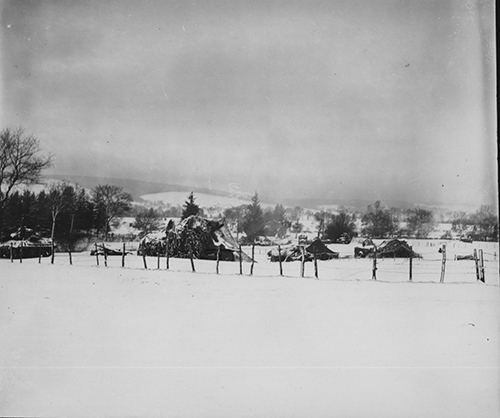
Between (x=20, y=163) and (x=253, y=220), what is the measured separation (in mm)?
1294

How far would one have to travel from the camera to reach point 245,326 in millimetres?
2164

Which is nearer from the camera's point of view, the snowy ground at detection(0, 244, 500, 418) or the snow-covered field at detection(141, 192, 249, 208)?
the snowy ground at detection(0, 244, 500, 418)

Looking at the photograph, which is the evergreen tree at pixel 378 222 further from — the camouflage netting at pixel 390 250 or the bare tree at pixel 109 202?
the bare tree at pixel 109 202

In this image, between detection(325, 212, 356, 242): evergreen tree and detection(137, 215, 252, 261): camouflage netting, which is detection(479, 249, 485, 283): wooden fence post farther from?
detection(137, 215, 252, 261): camouflage netting

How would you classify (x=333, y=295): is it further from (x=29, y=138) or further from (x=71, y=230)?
(x=29, y=138)

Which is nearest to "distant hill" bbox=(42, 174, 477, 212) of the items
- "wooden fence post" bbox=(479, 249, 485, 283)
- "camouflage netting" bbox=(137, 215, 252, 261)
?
"camouflage netting" bbox=(137, 215, 252, 261)

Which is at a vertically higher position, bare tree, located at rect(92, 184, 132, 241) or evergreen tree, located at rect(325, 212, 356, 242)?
bare tree, located at rect(92, 184, 132, 241)

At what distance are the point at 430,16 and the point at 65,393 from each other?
277cm

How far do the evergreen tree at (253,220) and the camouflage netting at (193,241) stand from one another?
0.10 metres

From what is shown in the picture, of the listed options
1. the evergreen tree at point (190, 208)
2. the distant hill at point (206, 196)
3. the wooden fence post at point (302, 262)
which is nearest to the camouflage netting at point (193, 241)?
the evergreen tree at point (190, 208)

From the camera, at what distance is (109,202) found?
2.23 m

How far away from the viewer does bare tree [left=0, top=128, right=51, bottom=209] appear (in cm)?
220

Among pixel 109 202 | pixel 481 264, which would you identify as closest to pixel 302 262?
pixel 481 264

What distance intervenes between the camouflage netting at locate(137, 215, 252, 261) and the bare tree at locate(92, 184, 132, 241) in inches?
8.1
